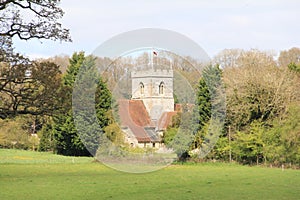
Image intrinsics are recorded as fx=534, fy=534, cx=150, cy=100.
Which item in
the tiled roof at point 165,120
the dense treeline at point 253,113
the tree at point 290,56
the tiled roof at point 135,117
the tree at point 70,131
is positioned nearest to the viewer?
the tiled roof at point 135,117

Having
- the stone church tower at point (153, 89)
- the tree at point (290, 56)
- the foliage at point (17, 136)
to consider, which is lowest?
the foliage at point (17, 136)

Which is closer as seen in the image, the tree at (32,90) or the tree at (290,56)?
the tree at (32,90)

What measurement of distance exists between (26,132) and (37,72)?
36961 mm

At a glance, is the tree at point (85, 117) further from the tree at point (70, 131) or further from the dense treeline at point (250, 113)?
the dense treeline at point (250, 113)

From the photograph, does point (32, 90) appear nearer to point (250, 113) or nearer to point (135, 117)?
point (135, 117)

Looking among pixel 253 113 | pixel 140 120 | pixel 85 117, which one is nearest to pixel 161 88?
pixel 140 120

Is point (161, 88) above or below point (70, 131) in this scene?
above

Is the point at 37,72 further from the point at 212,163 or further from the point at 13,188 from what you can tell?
the point at 212,163

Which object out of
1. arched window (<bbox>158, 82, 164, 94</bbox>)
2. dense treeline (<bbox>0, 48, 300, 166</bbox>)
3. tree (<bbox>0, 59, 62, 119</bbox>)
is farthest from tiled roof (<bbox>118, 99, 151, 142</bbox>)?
tree (<bbox>0, 59, 62, 119</bbox>)

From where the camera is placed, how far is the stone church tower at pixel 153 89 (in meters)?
32.9

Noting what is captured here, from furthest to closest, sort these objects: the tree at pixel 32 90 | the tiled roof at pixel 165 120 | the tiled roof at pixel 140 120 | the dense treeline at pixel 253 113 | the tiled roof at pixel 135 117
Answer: the dense treeline at pixel 253 113 < the tiled roof at pixel 165 120 < the tiled roof at pixel 140 120 < the tiled roof at pixel 135 117 < the tree at pixel 32 90

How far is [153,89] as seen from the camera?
34.5 m

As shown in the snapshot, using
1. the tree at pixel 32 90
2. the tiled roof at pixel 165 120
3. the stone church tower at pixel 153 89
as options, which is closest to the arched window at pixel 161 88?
the stone church tower at pixel 153 89

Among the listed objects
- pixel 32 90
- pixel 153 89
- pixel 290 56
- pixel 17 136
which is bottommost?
pixel 17 136
